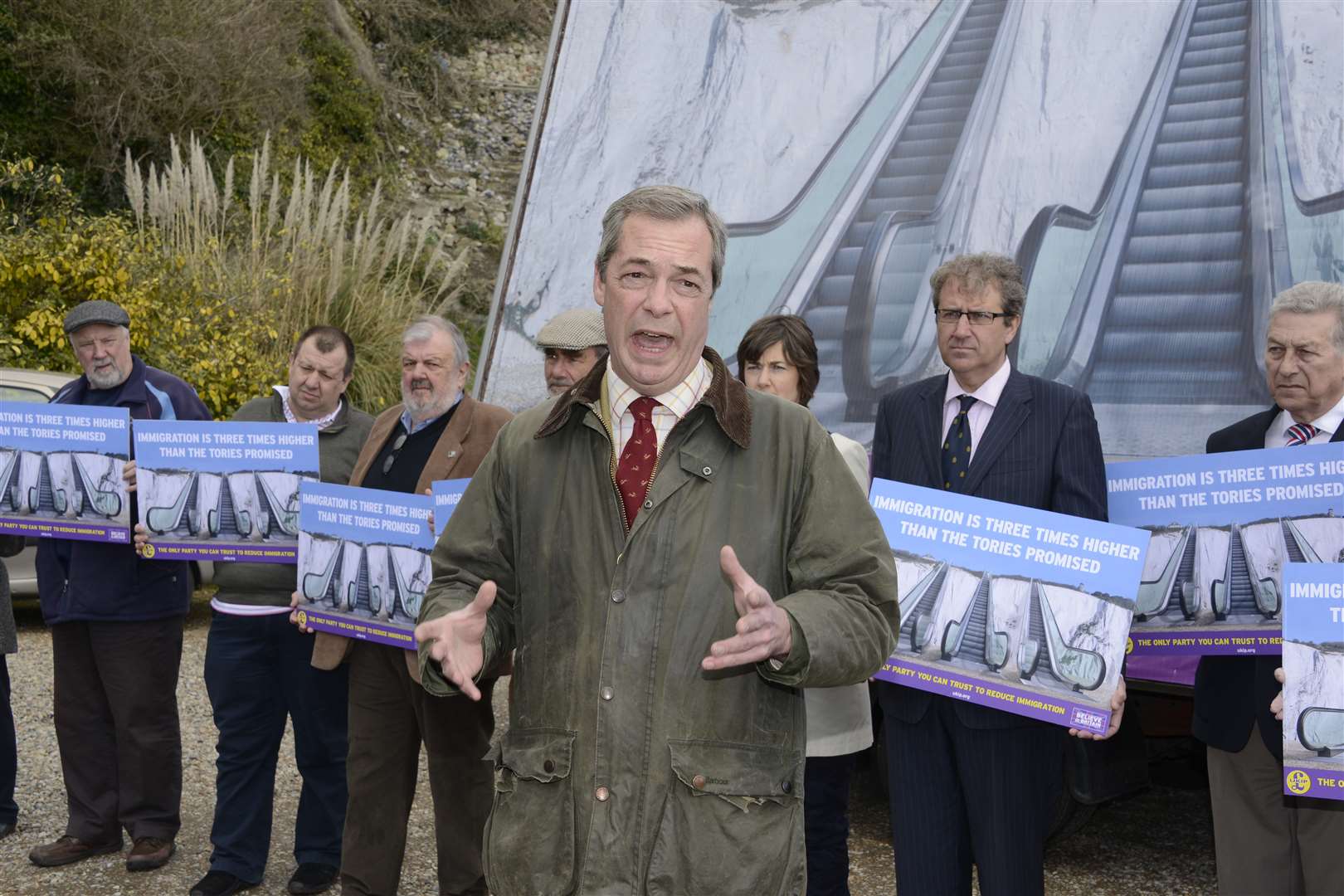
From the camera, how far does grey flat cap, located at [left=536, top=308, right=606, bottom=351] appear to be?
4.50m

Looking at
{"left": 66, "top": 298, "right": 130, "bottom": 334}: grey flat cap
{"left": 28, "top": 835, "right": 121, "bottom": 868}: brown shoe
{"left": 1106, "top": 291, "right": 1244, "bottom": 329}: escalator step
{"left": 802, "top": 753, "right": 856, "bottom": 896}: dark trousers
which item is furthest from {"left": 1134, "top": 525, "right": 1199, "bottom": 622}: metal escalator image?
{"left": 28, "top": 835, "right": 121, "bottom": 868}: brown shoe

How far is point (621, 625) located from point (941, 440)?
1533 mm

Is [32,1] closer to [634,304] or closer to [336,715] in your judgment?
[336,715]

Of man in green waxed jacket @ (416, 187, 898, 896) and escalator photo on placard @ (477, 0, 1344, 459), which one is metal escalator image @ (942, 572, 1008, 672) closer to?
man in green waxed jacket @ (416, 187, 898, 896)

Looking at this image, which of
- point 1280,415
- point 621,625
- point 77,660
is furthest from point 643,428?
point 77,660

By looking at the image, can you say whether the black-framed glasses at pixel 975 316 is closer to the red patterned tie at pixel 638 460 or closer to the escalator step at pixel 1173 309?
the escalator step at pixel 1173 309

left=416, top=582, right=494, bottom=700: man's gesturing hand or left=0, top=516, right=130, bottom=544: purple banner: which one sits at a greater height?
left=416, top=582, right=494, bottom=700: man's gesturing hand

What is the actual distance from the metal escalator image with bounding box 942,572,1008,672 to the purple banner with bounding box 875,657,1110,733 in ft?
0.15

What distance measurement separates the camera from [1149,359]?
4.11m

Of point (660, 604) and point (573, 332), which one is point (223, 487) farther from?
point (660, 604)

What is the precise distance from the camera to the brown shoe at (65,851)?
4.77m

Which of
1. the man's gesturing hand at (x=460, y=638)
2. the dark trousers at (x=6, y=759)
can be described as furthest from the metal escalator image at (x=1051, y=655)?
the dark trousers at (x=6, y=759)

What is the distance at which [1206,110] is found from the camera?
4.25 meters

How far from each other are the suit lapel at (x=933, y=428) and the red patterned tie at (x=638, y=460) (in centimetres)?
131
